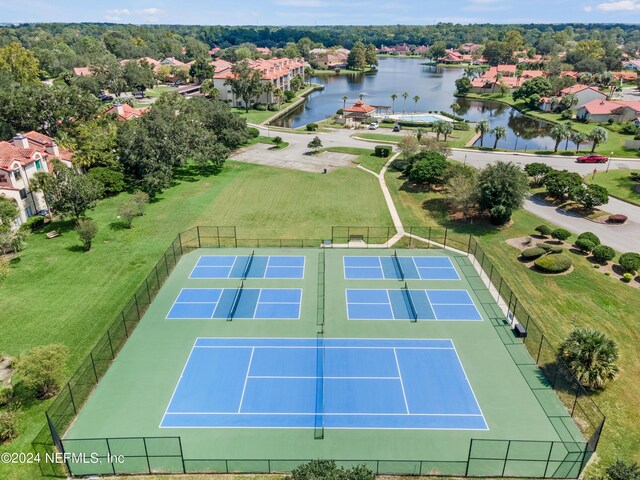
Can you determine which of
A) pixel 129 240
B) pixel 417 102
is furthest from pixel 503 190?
pixel 417 102

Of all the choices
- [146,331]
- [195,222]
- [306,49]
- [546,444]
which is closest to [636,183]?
[546,444]

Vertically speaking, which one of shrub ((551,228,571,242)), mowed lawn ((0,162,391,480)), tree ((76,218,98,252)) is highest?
tree ((76,218,98,252))

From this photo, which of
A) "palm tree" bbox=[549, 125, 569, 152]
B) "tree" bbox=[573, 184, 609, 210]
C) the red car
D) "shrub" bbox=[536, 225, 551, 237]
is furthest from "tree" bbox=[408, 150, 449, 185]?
"palm tree" bbox=[549, 125, 569, 152]

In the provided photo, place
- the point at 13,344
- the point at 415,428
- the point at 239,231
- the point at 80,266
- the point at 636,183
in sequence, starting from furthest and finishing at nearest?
the point at 636,183, the point at 239,231, the point at 80,266, the point at 13,344, the point at 415,428

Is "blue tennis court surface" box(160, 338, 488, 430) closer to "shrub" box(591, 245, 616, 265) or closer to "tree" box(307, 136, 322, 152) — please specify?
"shrub" box(591, 245, 616, 265)

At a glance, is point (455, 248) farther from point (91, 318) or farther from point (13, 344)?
point (13, 344)

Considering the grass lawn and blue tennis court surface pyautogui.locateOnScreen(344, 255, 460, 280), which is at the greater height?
the grass lawn
